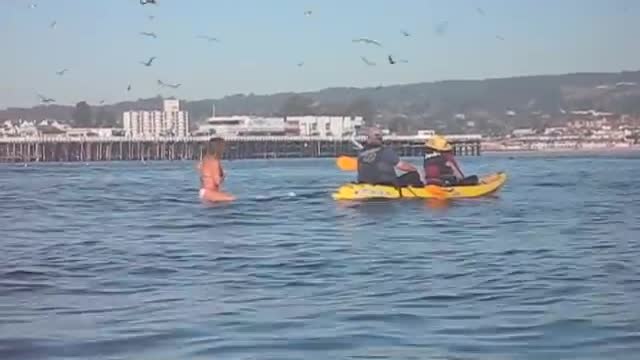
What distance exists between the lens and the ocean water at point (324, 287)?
31.4ft

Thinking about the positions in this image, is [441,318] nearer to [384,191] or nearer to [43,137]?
[384,191]

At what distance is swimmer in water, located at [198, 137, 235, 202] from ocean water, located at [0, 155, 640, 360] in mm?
2397

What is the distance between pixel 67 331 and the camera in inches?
406

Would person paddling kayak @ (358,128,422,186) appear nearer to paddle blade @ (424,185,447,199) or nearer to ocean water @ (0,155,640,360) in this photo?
paddle blade @ (424,185,447,199)

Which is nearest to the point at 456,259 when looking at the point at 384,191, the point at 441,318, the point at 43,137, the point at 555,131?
the point at 441,318

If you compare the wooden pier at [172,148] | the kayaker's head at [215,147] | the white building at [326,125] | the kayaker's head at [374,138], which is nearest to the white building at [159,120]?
the white building at [326,125]

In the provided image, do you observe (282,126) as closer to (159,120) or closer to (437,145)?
(159,120)

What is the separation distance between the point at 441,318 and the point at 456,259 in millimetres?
5219

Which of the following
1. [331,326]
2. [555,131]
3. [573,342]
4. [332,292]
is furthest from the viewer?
[555,131]

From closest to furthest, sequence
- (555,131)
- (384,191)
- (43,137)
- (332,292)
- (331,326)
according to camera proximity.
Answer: (331,326)
(332,292)
(384,191)
(43,137)
(555,131)

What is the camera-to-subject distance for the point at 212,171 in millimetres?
28844

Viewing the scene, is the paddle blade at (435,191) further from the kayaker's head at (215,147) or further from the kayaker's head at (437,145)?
the kayaker's head at (215,147)

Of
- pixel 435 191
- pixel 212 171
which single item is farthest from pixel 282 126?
pixel 212 171

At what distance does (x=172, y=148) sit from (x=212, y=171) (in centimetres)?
12666
